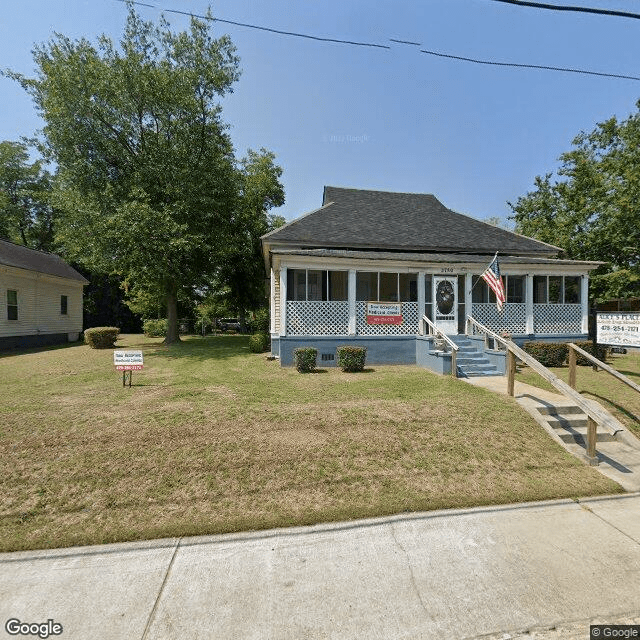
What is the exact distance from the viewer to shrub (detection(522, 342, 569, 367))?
38.9ft

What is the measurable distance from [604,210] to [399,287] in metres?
17.5

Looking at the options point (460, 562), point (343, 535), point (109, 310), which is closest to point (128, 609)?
point (343, 535)

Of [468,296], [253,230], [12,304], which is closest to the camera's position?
[468,296]

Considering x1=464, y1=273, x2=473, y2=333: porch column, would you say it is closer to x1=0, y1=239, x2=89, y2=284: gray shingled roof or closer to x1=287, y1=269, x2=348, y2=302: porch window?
x1=287, y1=269, x2=348, y2=302: porch window

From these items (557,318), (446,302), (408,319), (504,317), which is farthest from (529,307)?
(408,319)

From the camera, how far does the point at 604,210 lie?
69.6ft

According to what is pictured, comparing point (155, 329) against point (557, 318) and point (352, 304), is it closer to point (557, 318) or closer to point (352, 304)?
point (352, 304)

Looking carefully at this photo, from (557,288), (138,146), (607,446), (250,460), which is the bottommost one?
(607,446)

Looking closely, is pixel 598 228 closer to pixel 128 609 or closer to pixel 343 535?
pixel 343 535

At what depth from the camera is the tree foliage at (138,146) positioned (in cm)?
1538

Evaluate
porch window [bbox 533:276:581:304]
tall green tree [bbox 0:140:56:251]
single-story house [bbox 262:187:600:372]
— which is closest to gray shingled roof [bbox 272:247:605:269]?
single-story house [bbox 262:187:600:372]

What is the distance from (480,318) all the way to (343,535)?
11741 millimetres

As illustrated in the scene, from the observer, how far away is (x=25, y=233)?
36.1 meters

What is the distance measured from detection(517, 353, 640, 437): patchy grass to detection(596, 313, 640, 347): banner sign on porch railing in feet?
3.79
